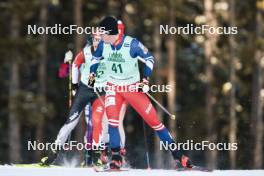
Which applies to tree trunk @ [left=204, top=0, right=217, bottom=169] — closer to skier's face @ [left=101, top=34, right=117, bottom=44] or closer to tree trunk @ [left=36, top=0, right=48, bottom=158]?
tree trunk @ [left=36, top=0, right=48, bottom=158]

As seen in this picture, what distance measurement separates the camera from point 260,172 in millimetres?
8992

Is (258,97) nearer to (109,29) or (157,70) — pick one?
(157,70)

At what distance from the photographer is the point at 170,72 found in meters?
24.3

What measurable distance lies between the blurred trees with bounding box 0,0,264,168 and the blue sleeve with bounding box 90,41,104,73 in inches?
466

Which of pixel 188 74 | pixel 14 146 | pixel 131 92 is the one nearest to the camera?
pixel 131 92

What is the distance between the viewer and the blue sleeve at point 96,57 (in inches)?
349

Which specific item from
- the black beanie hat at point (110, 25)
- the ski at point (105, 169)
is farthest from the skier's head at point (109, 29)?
the ski at point (105, 169)

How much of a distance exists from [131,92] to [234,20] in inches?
603

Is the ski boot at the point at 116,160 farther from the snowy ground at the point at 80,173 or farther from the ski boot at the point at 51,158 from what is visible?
the ski boot at the point at 51,158

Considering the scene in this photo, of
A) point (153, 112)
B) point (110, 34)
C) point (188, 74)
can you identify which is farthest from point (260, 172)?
point (188, 74)

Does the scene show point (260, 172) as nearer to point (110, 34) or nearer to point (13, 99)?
point (110, 34)

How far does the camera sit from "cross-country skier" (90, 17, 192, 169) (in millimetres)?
8648

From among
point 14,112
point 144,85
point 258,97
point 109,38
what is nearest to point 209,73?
point 258,97

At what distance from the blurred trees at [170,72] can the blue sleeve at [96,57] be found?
11.8m
